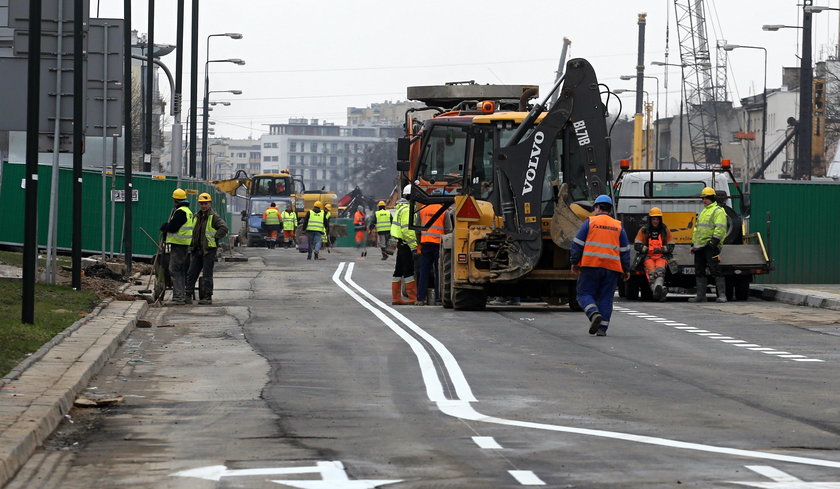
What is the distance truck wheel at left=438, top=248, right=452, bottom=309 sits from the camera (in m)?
23.2

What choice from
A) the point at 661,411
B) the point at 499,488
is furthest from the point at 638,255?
the point at 499,488

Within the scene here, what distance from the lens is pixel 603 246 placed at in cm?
1838

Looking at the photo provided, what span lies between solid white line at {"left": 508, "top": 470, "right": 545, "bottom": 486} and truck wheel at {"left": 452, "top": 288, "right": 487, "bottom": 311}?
14.3 metres

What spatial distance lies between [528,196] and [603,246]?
4.03 metres

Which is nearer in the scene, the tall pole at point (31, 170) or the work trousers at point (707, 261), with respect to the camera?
the tall pole at point (31, 170)

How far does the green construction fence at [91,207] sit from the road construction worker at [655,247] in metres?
12.5

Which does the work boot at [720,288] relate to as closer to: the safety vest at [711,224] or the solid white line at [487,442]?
the safety vest at [711,224]

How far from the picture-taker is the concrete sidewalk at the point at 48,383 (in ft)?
29.1

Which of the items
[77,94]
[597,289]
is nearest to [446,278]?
[597,289]

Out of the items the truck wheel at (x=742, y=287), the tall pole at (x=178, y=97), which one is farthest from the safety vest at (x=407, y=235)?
the tall pole at (x=178, y=97)

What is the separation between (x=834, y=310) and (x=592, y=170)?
512 centimetres

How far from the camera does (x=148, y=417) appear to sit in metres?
10.6

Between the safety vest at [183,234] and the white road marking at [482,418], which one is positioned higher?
the safety vest at [183,234]

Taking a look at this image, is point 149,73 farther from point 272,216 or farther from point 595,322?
point 272,216
